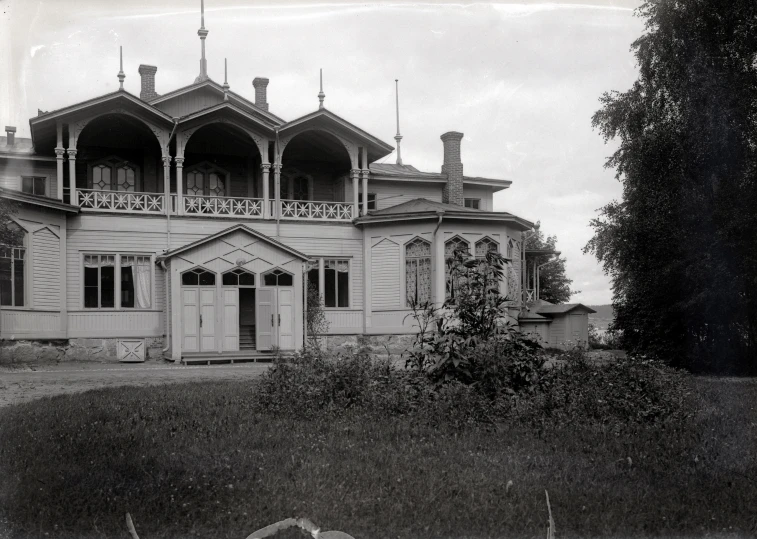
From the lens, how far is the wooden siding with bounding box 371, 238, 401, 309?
25438mm

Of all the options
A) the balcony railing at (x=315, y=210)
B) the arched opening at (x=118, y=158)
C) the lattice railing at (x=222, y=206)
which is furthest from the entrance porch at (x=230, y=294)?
the arched opening at (x=118, y=158)

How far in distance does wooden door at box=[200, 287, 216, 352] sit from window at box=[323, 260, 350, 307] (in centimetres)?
449

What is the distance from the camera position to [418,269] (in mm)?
25312

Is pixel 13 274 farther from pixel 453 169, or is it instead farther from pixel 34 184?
pixel 453 169

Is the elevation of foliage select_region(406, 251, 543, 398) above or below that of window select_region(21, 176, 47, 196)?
below

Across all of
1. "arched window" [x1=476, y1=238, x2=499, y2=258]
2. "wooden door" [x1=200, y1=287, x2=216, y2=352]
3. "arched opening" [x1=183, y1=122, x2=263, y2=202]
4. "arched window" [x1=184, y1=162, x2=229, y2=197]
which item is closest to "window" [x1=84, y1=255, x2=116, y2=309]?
"wooden door" [x1=200, y1=287, x2=216, y2=352]

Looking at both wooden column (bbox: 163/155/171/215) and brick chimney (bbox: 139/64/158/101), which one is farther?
brick chimney (bbox: 139/64/158/101)

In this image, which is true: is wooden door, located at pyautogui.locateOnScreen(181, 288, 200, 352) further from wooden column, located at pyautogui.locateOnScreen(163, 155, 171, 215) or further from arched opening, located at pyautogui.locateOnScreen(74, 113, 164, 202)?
arched opening, located at pyautogui.locateOnScreen(74, 113, 164, 202)

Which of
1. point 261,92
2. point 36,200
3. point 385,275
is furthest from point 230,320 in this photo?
point 261,92

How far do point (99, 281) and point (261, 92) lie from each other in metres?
11.3

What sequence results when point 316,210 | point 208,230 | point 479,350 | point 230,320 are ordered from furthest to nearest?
point 316,210 → point 208,230 → point 230,320 → point 479,350

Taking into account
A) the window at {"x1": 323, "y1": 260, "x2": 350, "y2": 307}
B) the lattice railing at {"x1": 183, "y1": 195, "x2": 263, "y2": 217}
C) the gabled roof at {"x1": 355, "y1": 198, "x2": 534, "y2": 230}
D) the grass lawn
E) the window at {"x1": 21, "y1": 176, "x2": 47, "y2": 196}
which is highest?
the window at {"x1": 21, "y1": 176, "x2": 47, "y2": 196}

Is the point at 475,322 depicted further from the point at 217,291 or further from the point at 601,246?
the point at 601,246

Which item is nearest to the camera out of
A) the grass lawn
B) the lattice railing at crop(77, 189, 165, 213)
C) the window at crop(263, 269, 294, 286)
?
the grass lawn
